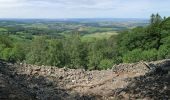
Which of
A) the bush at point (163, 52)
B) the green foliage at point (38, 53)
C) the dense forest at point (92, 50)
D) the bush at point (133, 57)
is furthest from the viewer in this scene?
the green foliage at point (38, 53)

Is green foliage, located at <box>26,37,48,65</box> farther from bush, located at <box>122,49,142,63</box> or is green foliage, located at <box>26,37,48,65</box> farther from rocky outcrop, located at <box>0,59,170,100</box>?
rocky outcrop, located at <box>0,59,170,100</box>

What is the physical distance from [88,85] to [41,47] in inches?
2063

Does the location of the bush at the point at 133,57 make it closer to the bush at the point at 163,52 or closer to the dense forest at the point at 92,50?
the dense forest at the point at 92,50

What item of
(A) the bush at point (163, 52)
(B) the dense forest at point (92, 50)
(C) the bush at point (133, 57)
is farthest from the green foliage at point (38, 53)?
(A) the bush at point (163, 52)

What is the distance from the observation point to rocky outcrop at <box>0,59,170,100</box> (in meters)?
15.9

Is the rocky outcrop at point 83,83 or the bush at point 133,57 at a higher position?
the rocky outcrop at point 83,83

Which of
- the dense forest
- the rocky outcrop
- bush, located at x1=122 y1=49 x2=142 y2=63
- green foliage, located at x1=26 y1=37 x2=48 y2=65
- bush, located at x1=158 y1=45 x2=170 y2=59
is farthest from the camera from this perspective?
green foliage, located at x1=26 y1=37 x2=48 y2=65

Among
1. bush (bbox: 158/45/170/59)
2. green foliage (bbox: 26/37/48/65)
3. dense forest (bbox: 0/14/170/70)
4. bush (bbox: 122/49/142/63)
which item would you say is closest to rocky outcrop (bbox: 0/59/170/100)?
bush (bbox: 158/45/170/59)

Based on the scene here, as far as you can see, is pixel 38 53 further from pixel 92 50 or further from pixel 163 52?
pixel 163 52

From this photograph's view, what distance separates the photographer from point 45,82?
1930cm

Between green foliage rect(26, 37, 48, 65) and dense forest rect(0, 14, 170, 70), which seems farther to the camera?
green foliage rect(26, 37, 48, 65)

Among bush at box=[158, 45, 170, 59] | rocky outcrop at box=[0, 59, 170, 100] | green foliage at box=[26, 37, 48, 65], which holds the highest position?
rocky outcrop at box=[0, 59, 170, 100]

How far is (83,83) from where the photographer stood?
19.0 metres

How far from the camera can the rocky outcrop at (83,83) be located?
52.2 feet
